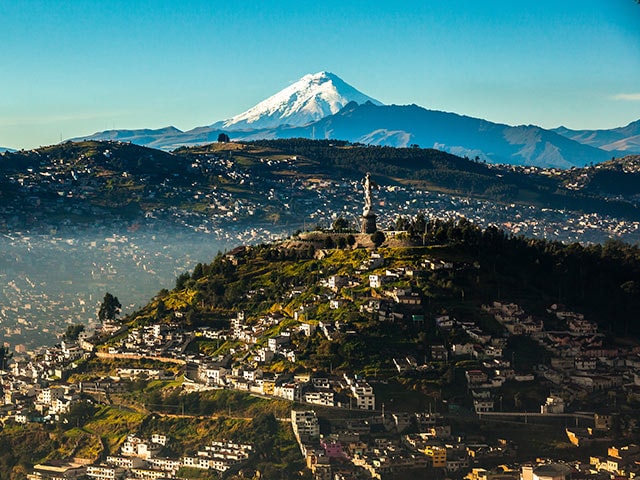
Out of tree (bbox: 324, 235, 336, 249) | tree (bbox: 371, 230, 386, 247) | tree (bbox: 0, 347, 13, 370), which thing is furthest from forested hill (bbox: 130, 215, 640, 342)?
tree (bbox: 0, 347, 13, 370)

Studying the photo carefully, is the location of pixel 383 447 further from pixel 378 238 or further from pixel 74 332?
pixel 74 332

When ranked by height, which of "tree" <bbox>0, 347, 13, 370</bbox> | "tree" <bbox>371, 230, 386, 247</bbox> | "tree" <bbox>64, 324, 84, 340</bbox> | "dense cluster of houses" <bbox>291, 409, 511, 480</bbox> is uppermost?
"tree" <bbox>371, 230, 386, 247</bbox>

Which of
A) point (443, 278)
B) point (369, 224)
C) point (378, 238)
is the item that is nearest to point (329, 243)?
point (369, 224)

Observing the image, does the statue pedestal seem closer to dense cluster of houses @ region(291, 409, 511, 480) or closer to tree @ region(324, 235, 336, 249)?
tree @ region(324, 235, 336, 249)

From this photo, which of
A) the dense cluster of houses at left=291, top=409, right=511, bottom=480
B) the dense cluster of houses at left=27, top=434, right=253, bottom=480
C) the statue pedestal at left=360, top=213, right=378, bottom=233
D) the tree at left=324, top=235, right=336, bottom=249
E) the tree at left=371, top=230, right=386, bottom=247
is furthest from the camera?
the statue pedestal at left=360, top=213, right=378, bottom=233

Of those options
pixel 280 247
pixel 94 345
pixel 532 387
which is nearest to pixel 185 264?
pixel 280 247

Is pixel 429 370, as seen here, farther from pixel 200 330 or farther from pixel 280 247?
pixel 280 247

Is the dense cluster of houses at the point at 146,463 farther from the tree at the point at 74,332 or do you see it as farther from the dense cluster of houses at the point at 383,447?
the tree at the point at 74,332

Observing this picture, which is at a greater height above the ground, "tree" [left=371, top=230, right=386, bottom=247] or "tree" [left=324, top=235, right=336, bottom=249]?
"tree" [left=371, top=230, right=386, bottom=247]

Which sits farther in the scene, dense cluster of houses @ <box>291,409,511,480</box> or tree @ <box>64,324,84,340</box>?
tree @ <box>64,324,84,340</box>

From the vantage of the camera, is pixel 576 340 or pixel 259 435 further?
pixel 576 340

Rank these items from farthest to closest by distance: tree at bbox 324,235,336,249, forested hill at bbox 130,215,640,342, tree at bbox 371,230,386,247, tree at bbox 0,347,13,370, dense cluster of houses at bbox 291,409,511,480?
tree at bbox 324,235,336,249 < tree at bbox 0,347,13,370 < tree at bbox 371,230,386,247 < forested hill at bbox 130,215,640,342 < dense cluster of houses at bbox 291,409,511,480
